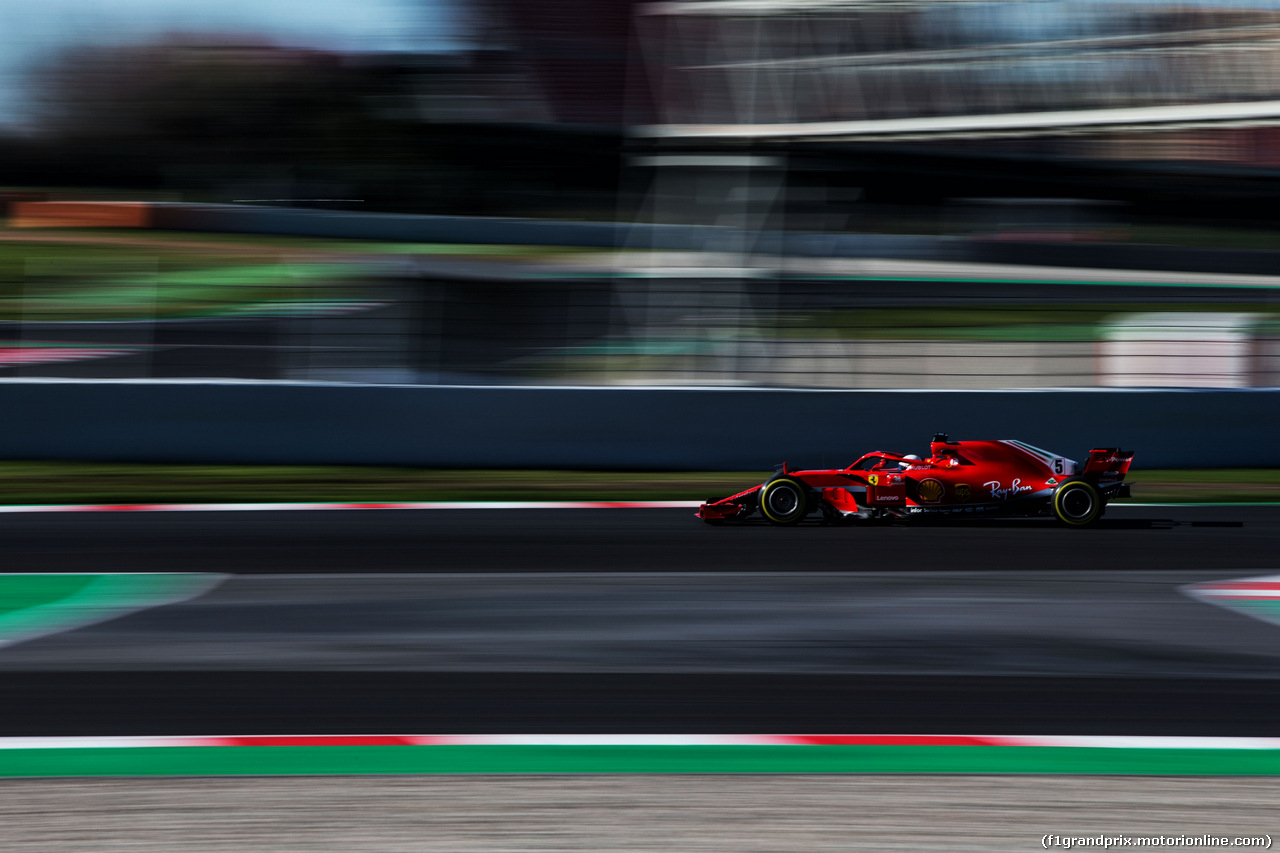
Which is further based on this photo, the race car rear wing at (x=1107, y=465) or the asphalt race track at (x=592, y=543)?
the race car rear wing at (x=1107, y=465)

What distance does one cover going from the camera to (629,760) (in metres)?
4.23

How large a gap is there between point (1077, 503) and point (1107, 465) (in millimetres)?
328

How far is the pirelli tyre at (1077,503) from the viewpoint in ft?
27.7

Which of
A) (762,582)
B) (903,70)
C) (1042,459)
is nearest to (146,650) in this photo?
(762,582)

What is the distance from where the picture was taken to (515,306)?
11.2 m

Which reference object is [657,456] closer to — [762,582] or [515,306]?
[515,306]

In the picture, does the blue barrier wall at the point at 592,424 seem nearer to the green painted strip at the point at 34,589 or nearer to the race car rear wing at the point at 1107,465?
the race car rear wing at the point at 1107,465

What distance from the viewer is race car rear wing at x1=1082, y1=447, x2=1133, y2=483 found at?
27.3 feet

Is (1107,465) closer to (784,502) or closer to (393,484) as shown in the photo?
(784,502)

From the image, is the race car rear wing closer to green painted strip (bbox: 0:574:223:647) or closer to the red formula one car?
the red formula one car

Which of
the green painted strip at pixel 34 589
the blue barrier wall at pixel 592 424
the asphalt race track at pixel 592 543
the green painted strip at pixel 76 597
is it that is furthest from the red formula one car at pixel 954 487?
the green painted strip at pixel 34 589

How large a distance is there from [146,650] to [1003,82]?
1146 centimetres

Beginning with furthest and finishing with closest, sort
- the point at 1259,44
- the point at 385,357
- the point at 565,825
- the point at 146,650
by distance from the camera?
1. the point at 1259,44
2. the point at 385,357
3. the point at 146,650
4. the point at 565,825

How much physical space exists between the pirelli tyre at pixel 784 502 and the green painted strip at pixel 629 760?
4125 millimetres
